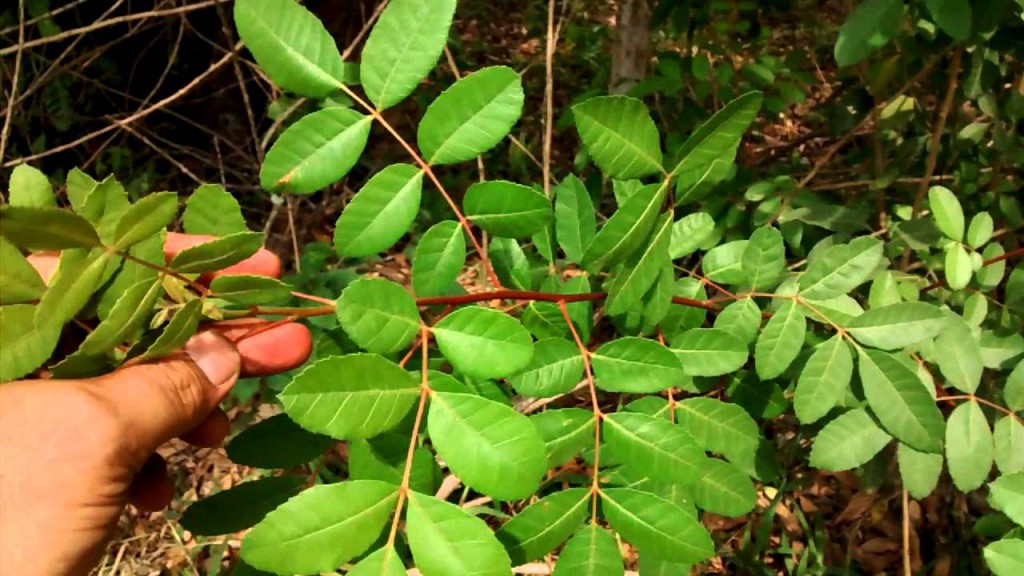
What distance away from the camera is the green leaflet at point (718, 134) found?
842 mm

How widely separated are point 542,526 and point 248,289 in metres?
0.46

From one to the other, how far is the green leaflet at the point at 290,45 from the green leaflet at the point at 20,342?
1.24 ft

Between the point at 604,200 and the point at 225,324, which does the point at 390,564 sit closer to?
the point at 225,324

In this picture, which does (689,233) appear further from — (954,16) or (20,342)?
(20,342)

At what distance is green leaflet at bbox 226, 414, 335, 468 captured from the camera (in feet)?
3.32

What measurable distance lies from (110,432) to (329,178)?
403 mm

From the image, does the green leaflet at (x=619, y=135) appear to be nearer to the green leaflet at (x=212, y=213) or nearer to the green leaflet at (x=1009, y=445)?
the green leaflet at (x=212, y=213)

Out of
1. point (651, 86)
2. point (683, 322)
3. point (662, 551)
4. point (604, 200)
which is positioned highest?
point (651, 86)

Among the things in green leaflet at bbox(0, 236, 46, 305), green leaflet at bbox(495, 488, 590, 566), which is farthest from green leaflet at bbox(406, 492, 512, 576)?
green leaflet at bbox(0, 236, 46, 305)

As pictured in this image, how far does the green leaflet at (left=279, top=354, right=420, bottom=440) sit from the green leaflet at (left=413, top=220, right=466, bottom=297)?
0.58 feet

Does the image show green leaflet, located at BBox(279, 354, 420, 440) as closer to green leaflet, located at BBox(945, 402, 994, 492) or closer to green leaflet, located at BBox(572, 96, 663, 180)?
green leaflet, located at BBox(572, 96, 663, 180)

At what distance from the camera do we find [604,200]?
256 centimetres

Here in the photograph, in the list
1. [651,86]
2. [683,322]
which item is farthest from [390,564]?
[651,86]

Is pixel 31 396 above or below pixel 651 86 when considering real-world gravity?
below
